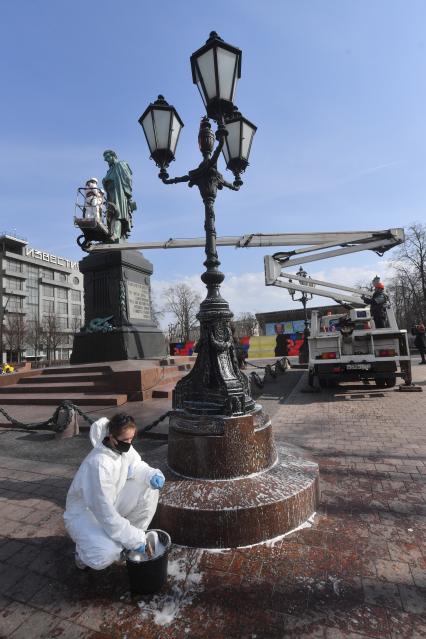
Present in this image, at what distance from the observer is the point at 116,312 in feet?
33.6

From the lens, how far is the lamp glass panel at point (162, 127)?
377cm

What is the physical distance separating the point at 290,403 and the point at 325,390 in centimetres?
228

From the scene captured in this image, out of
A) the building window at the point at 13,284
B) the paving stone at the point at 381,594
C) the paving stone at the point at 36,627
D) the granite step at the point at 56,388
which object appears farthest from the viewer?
the building window at the point at 13,284

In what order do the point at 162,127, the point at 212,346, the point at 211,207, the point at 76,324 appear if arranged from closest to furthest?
the point at 212,346, the point at 211,207, the point at 162,127, the point at 76,324

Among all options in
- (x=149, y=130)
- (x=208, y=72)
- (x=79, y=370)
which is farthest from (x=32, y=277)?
(x=208, y=72)

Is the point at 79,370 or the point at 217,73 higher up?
the point at 217,73

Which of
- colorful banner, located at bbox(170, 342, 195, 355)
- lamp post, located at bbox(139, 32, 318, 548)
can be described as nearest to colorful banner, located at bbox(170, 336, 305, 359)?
colorful banner, located at bbox(170, 342, 195, 355)

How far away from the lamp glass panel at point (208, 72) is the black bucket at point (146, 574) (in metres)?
3.71

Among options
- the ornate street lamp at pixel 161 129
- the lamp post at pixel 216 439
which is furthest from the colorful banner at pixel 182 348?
the lamp post at pixel 216 439

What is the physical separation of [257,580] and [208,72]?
4045mm

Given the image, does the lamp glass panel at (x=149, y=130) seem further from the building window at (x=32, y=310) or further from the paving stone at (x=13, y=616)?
the building window at (x=32, y=310)

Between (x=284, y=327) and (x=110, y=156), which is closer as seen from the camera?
(x=110, y=156)

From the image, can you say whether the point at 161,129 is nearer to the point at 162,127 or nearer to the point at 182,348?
the point at 162,127

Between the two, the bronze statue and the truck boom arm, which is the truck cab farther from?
the bronze statue
